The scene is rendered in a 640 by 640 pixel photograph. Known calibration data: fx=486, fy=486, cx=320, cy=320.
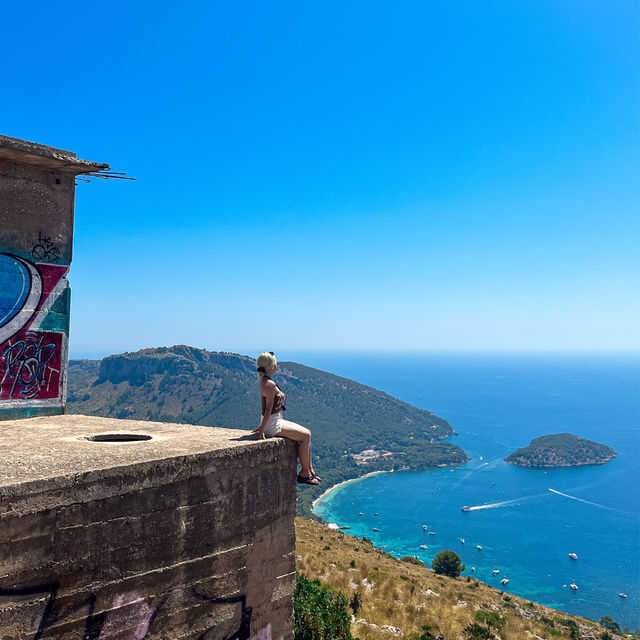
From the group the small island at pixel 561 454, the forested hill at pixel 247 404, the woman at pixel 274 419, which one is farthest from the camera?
the small island at pixel 561 454

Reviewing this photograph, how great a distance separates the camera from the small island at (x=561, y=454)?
5615 inches

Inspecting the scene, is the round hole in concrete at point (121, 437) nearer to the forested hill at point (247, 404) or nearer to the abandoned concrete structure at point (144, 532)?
the abandoned concrete structure at point (144, 532)

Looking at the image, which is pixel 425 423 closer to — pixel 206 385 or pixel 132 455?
pixel 206 385

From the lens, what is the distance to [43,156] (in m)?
9.22

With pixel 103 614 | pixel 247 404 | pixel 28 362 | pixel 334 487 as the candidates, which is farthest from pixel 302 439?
pixel 247 404

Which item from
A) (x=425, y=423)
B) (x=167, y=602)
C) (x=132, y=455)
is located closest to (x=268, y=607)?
(x=167, y=602)

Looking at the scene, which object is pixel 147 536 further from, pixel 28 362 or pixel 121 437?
pixel 28 362

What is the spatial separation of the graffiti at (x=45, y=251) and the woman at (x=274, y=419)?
5532 mm

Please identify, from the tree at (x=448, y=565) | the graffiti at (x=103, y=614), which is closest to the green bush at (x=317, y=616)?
the graffiti at (x=103, y=614)

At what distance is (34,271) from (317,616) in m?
8.88

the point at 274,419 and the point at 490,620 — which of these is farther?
the point at 490,620

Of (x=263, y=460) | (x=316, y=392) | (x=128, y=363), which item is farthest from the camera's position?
(x=316, y=392)

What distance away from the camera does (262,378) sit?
695 cm

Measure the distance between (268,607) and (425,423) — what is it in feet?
609
